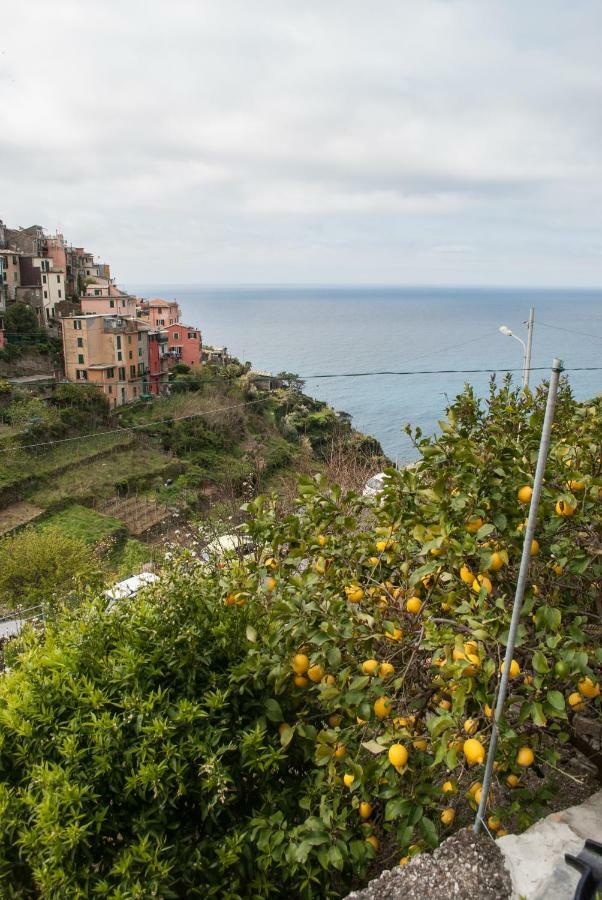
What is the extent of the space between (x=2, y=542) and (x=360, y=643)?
19.0 m

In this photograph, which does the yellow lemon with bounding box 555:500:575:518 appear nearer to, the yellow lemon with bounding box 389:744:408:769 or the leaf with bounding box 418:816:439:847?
the yellow lemon with bounding box 389:744:408:769

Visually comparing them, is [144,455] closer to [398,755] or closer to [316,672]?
[316,672]

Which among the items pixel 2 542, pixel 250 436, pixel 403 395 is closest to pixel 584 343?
pixel 403 395

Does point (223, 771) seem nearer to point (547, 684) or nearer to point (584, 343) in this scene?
point (547, 684)

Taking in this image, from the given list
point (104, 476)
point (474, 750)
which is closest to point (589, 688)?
point (474, 750)

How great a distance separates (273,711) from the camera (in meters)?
2.85

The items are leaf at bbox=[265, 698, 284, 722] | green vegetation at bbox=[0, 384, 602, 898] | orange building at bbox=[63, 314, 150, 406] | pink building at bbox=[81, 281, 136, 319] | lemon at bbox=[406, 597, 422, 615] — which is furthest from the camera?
pink building at bbox=[81, 281, 136, 319]

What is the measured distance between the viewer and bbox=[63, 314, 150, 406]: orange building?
36688 millimetres

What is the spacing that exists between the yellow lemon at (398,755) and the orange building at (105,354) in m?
35.6

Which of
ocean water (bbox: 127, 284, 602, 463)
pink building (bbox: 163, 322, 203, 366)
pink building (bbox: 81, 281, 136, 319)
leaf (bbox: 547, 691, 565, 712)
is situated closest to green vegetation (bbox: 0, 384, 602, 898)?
leaf (bbox: 547, 691, 565, 712)

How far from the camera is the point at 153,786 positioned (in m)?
2.45

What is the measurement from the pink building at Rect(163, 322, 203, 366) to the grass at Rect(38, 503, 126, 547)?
18471 mm

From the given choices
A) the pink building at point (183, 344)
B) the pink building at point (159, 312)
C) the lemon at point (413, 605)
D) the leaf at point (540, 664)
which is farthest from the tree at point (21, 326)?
the leaf at point (540, 664)

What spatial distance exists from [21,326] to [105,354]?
5.58m
